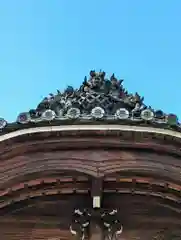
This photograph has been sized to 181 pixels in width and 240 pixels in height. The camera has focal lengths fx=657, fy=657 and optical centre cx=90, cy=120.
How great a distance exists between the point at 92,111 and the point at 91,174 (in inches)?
44.9

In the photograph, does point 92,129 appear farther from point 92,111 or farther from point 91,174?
point 91,174

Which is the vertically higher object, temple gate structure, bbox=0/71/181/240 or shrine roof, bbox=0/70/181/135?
shrine roof, bbox=0/70/181/135

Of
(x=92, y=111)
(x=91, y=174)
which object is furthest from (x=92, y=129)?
(x=91, y=174)

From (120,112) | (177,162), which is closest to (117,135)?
(120,112)

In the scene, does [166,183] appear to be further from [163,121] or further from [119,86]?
[119,86]

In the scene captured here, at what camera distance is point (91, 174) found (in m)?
11.4

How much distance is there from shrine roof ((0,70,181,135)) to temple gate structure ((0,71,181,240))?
0.06ft

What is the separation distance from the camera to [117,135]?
11625mm

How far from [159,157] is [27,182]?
93.5 inches

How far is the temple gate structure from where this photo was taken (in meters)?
11.5

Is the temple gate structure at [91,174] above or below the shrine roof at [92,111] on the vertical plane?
below

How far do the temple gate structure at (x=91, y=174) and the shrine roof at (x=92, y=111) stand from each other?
2 cm

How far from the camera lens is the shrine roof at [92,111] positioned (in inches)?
454

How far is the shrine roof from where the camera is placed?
37.8 ft
